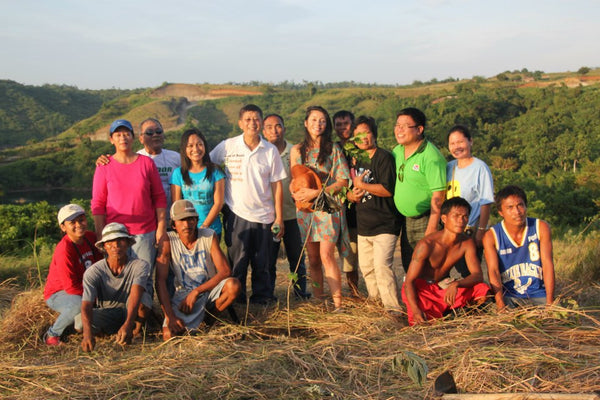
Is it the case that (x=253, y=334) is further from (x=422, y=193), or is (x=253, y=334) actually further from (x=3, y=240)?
(x=3, y=240)

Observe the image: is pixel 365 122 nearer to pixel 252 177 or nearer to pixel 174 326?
pixel 252 177

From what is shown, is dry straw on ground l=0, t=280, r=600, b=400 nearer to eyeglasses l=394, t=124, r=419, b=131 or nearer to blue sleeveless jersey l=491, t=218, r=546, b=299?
blue sleeveless jersey l=491, t=218, r=546, b=299

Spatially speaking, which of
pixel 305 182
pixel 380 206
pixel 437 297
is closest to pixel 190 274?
pixel 305 182

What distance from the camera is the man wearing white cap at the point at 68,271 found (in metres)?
3.77

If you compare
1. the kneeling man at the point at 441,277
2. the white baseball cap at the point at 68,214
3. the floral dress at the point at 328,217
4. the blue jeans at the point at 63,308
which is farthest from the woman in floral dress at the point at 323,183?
the blue jeans at the point at 63,308

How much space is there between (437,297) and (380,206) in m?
0.79

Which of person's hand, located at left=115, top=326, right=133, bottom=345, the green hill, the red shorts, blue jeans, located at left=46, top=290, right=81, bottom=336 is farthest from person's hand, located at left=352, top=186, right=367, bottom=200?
the green hill

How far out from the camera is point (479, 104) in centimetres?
4353

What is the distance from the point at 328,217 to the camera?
3934mm

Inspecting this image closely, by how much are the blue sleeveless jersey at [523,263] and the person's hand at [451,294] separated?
1.14ft

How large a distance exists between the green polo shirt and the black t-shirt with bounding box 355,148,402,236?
7cm

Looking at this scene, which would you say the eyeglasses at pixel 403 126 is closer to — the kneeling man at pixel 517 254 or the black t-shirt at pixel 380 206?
the black t-shirt at pixel 380 206

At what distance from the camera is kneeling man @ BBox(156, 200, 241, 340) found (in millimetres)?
3775

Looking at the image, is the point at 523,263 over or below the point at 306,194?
below
